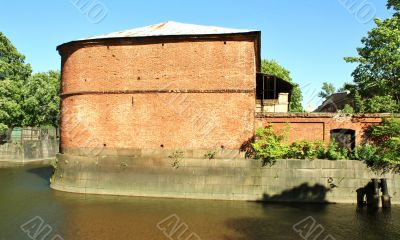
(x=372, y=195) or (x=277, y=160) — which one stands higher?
(x=277, y=160)

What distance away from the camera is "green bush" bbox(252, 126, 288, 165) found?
1630 centimetres

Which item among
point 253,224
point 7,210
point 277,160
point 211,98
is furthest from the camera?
point 211,98

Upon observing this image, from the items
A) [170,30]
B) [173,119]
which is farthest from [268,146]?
[170,30]

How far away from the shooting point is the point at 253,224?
1284 centimetres

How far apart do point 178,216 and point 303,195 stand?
6.18 metres

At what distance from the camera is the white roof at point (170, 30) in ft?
59.5

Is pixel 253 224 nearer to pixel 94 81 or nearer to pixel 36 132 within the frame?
pixel 94 81

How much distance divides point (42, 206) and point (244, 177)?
939cm

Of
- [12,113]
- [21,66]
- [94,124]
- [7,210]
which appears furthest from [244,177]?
[21,66]

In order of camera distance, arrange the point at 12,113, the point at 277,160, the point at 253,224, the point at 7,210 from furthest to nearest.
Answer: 1. the point at 12,113
2. the point at 277,160
3. the point at 7,210
4. the point at 253,224

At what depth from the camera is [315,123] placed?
17.4 m

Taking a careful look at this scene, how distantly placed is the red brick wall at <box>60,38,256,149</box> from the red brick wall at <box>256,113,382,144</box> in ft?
4.52

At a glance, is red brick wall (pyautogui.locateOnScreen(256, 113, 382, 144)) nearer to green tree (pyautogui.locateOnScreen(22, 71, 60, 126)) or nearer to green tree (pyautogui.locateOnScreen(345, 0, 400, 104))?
green tree (pyautogui.locateOnScreen(345, 0, 400, 104))

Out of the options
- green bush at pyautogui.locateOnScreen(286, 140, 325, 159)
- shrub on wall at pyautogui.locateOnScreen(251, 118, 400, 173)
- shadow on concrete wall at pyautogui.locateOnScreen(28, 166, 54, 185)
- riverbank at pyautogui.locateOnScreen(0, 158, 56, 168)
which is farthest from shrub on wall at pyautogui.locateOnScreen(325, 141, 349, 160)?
riverbank at pyautogui.locateOnScreen(0, 158, 56, 168)
